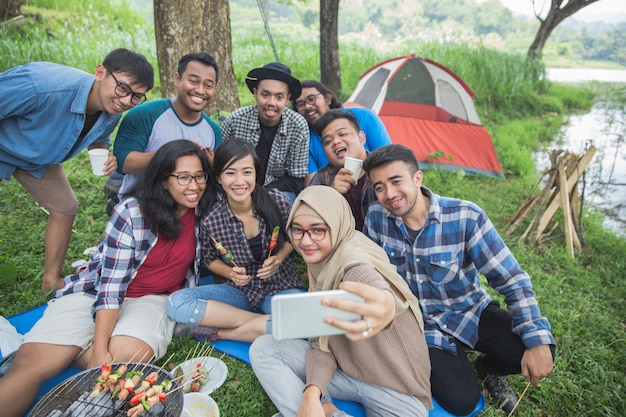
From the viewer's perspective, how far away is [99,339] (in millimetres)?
2377

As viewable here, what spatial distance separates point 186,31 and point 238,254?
3.35 metres

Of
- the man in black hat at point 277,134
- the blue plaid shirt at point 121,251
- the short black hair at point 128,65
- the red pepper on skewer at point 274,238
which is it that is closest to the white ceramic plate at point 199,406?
the blue plaid shirt at point 121,251

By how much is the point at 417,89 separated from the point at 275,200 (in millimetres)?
4976

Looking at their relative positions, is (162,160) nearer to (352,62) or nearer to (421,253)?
(421,253)

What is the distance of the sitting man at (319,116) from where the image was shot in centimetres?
398

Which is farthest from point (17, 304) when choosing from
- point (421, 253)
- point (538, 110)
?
point (538, 110)

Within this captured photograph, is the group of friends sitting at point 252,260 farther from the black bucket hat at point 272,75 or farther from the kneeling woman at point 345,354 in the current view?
the black bucket hat at point 272,75

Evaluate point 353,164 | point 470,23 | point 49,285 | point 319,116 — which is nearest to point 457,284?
point 353,164

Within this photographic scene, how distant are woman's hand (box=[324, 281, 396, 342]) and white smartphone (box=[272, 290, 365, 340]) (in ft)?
0.07

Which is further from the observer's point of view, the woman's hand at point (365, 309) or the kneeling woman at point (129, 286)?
the kneeling woman at point (129, 286)

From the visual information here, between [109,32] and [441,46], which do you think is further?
[441,46]

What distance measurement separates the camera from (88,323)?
2.50m

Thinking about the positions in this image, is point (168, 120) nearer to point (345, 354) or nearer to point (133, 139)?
point (133, 139)

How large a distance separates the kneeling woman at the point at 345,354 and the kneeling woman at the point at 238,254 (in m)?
0.61
